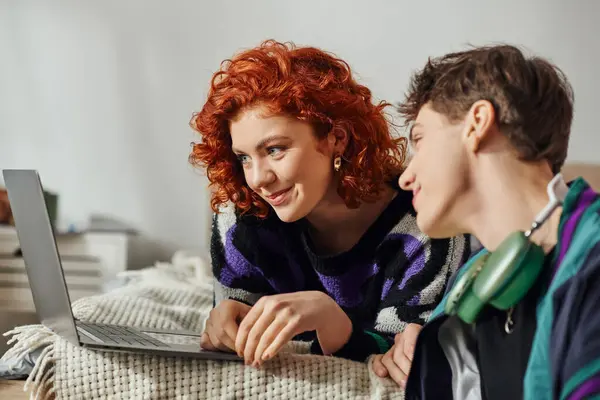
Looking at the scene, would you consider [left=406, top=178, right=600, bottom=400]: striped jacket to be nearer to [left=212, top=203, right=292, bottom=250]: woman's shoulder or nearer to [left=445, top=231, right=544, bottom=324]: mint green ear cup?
[left=445, top=231, right=544, bottom=324]: mint green ear cup

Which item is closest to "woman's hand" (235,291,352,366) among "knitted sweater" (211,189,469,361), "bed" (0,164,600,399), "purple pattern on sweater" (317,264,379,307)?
"bed" (0,164,600,399)

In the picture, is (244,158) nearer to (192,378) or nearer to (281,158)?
(281,158)

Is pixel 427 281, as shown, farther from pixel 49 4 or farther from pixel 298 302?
pixel 49 4

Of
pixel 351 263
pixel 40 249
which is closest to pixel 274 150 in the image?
pixel 351 263

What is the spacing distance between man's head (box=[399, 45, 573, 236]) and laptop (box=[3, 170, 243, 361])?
1.16 ft

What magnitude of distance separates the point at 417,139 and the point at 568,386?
0.31 m

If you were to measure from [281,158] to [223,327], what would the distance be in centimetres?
29

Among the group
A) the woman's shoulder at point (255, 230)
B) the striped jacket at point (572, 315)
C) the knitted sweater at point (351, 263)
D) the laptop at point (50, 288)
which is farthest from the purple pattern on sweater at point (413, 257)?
the striped jacket at point (572, 315)

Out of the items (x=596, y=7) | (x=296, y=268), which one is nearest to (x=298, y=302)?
(x=296, y=268)

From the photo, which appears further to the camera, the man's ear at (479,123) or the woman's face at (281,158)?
the woman's face at (281,158)

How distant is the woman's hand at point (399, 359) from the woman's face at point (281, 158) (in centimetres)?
28

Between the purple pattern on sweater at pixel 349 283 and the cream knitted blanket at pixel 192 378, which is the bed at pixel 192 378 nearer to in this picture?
the cream knitted blanket at pixel 192 378

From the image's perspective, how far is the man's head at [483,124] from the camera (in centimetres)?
69

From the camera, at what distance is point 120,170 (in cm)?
284
